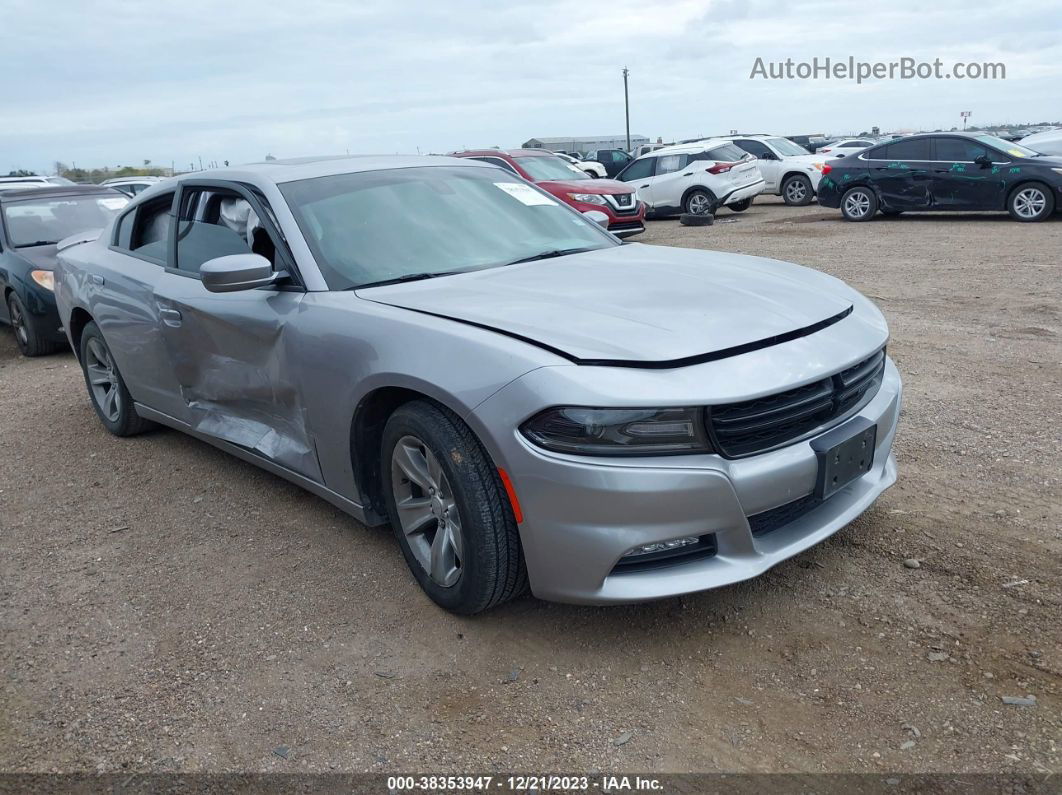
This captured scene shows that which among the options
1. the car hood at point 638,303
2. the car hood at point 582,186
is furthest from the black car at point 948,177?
the car hood at point 638,303

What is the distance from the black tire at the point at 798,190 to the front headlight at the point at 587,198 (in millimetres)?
6837

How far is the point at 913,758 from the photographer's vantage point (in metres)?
2.28

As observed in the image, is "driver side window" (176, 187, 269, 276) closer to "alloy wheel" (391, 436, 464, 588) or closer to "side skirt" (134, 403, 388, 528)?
"side skirt" (134, 403, 388, 528)

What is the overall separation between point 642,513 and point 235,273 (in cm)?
178

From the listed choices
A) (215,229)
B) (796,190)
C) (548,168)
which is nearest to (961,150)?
(796,190)

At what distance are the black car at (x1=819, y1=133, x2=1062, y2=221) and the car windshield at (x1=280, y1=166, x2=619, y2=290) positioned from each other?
11.5 meters

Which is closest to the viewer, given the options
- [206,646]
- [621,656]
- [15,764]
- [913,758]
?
[913,758]

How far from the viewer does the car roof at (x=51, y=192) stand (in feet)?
28.8

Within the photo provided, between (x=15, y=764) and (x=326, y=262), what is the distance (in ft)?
6.38

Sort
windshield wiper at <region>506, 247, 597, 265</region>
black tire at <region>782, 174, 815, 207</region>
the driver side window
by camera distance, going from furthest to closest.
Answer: black tire at <region>782, 174, 815, 207</region> < the driver side window < windshield wiper at <region>506, 247, 597, 265</region>

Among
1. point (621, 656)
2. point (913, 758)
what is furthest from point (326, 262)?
point (913, 758)

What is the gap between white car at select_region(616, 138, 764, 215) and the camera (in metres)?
17.6

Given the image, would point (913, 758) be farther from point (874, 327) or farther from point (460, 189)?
point (460, 189)

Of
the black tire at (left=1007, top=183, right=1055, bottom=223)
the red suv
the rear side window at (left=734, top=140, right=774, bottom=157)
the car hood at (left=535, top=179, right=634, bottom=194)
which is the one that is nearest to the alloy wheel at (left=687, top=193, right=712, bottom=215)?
the rear side window at (left=734, top=140, right=774, bottom=157)
